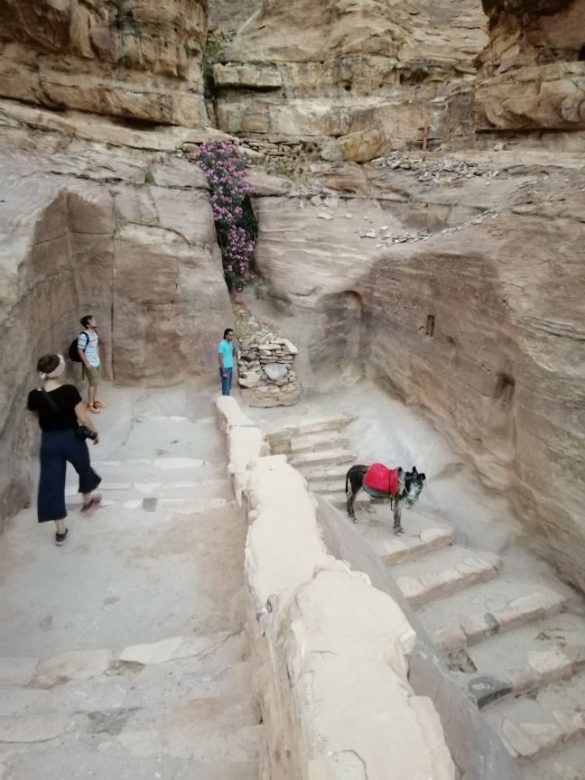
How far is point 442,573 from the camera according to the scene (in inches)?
250

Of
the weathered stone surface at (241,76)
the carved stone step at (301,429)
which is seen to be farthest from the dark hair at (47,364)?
the weathered stone surface at (241,76)

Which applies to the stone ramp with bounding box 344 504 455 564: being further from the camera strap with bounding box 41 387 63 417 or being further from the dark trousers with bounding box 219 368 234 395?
the camera strap with bounding box 41 387 63 417

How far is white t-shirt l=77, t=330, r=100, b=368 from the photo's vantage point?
7109 mm

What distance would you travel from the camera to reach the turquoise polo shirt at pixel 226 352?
8.48 m

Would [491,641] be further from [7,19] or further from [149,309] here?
[7,19]

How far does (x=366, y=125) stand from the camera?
594 inches

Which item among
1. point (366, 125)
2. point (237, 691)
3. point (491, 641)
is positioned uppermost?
point (366, 125)

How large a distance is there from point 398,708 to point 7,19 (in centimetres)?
1236

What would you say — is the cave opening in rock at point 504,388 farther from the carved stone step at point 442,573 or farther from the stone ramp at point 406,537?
the carved stone step at point 442,573

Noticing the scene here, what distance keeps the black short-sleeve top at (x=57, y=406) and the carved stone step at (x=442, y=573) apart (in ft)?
13.5

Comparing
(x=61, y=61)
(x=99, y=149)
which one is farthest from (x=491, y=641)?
(x=61, y=61)

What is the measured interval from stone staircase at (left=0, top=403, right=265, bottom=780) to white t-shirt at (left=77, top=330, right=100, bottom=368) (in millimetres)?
1996

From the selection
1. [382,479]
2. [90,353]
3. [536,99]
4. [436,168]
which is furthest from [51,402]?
[536,99]

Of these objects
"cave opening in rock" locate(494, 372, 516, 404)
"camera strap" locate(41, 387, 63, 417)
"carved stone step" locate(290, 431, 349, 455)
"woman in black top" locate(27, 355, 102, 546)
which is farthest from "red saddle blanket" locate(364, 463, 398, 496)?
"camera strap" locate(41, 387, 63, 417)
